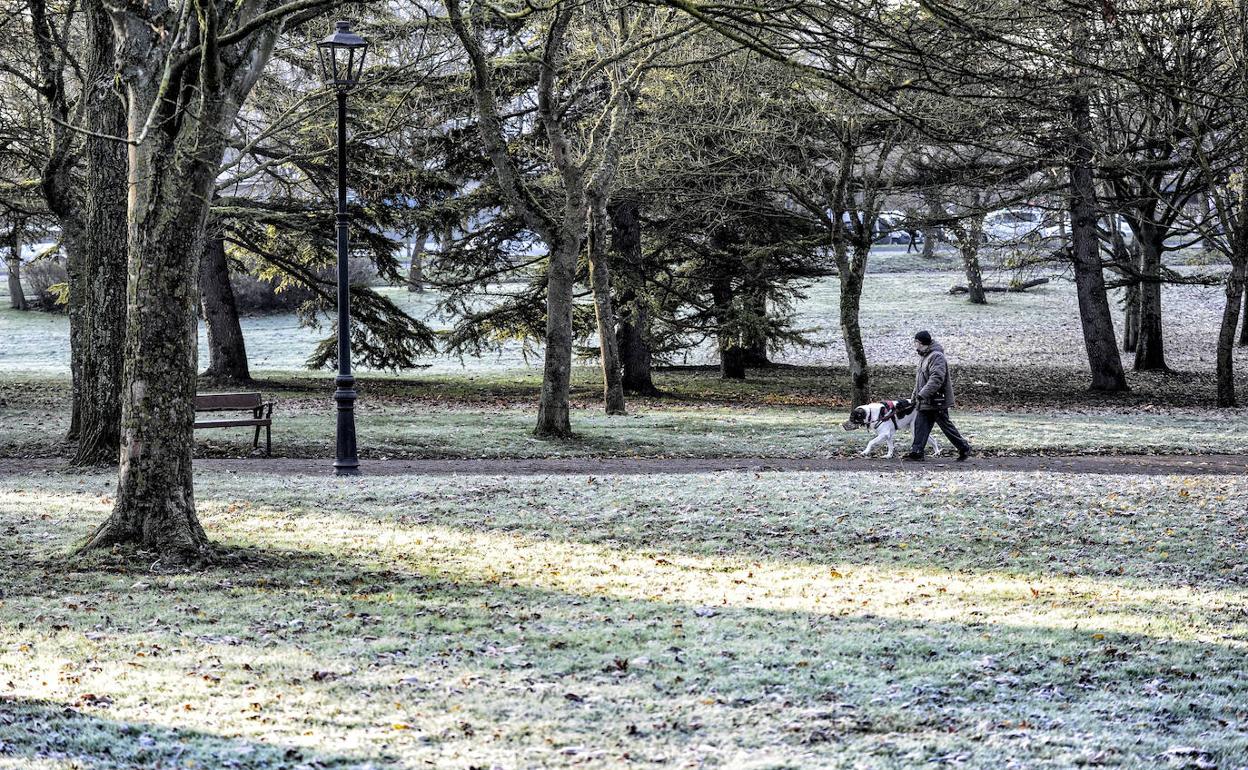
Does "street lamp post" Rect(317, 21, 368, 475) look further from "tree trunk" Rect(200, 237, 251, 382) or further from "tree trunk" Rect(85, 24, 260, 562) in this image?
"tree trunk" Rect(200, 237, 251, 382)

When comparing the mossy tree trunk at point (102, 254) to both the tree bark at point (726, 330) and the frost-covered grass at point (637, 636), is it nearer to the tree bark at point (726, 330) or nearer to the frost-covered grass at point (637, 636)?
the frost-covered grass at point (637, 636)

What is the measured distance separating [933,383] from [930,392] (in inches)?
4.9

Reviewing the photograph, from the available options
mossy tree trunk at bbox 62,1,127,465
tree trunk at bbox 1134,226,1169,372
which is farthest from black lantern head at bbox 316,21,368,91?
tree trunk at bbox 1134,226,1169,372

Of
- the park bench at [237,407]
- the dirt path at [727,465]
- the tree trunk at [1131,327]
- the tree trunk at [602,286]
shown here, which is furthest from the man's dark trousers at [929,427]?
the tree trunk at [1131,327]

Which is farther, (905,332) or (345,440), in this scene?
(905,332)

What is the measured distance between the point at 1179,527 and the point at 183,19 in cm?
915

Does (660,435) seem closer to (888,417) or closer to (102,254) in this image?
(888,417)

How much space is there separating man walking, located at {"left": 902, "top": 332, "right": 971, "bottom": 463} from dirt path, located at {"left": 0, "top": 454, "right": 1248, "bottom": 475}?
1.51ft

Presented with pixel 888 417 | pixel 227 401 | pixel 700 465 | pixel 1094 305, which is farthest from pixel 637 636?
pixel 1094 305

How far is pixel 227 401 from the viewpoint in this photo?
16500 mm

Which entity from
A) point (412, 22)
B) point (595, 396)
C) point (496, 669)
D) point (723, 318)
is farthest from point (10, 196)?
point (496, 669)

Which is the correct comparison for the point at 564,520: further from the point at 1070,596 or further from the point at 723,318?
the point at 723,318

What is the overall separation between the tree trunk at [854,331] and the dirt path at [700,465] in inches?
192

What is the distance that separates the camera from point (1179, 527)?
10.6 m
